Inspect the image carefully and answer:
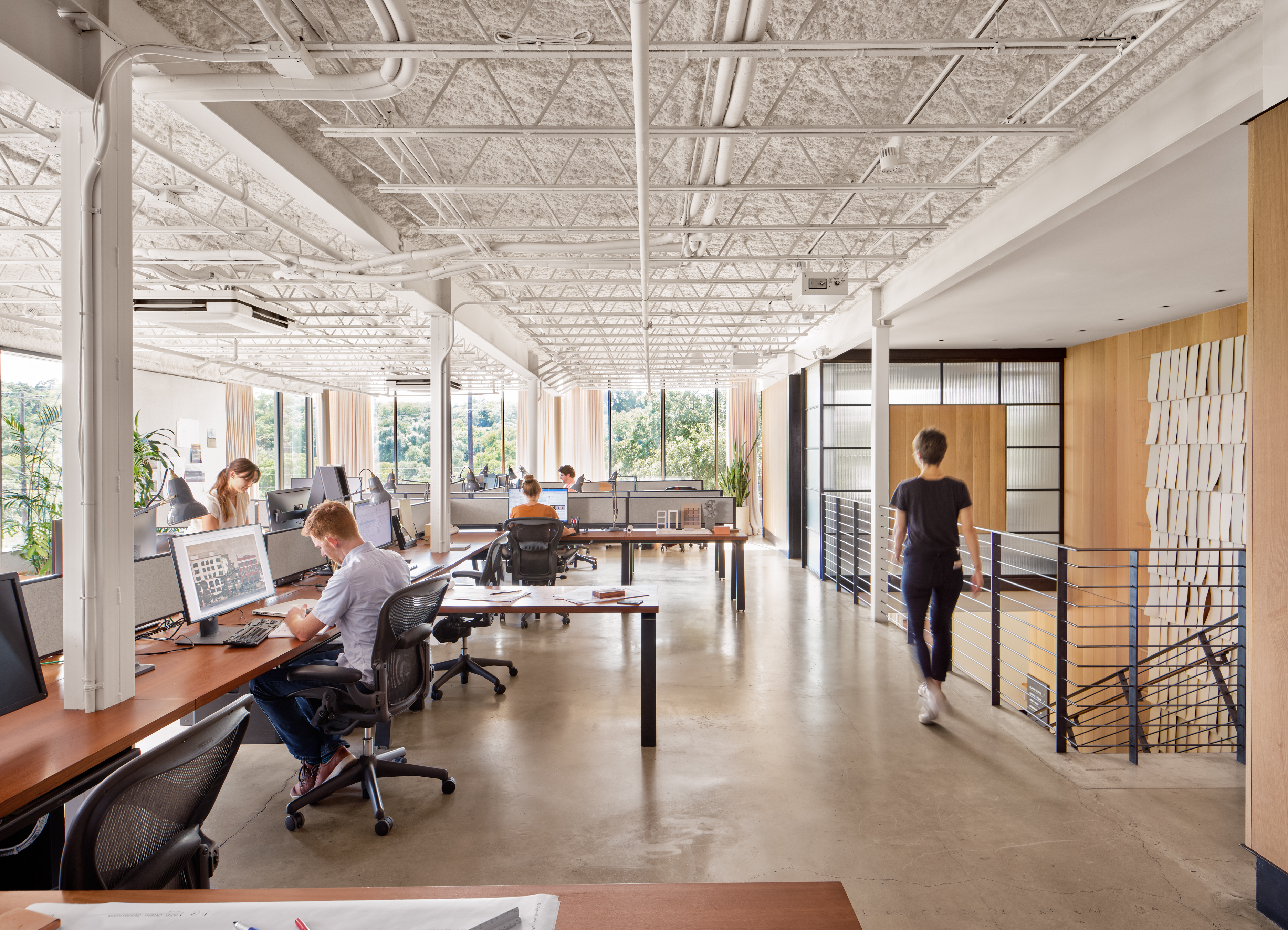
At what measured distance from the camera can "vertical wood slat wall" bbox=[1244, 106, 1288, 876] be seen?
2148 mm

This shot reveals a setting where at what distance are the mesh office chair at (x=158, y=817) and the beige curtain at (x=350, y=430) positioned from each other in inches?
630

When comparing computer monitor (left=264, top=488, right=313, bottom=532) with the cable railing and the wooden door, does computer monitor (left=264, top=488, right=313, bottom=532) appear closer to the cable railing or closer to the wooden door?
the cable railing

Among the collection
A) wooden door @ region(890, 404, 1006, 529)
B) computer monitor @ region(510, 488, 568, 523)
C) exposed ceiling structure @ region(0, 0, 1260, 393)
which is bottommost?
computer monitor @ region(510, 488, 568, 523)

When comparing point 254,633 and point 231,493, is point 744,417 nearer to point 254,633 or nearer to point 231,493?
point 231,493

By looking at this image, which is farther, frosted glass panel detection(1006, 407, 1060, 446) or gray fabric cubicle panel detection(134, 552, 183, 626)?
frosted glass panel detection(1006, 407, 1060, 446)

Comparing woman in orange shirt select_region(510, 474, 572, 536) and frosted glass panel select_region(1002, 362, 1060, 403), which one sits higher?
frosted glass panel select_region(1002, 362, 1060, 403)

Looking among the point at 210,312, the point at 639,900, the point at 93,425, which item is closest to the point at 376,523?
the point at 210,312

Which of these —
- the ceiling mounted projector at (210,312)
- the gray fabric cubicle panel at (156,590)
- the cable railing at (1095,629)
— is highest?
the ceiling mounted projector at (210,312)

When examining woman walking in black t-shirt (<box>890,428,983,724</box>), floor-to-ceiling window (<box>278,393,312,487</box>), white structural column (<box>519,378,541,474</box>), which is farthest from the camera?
floor-to-ceiling window (<box>278,393,312,487</box>)

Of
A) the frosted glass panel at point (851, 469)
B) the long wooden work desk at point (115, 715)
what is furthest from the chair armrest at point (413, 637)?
the frosted glass panel at point (851, 469)

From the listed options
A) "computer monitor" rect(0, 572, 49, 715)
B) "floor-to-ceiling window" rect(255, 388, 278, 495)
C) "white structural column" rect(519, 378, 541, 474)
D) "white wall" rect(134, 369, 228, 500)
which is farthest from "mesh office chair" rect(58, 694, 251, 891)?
"floor-to-ceiling window" rect(255, 388, 278, 495)

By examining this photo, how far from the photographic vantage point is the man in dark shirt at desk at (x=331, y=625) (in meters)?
2.83

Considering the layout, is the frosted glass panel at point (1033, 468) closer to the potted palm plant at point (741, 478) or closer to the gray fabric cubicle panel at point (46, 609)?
the potted palm plant at point (741, 478)

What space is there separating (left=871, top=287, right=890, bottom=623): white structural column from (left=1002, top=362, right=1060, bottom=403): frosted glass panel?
3280 millimetres
